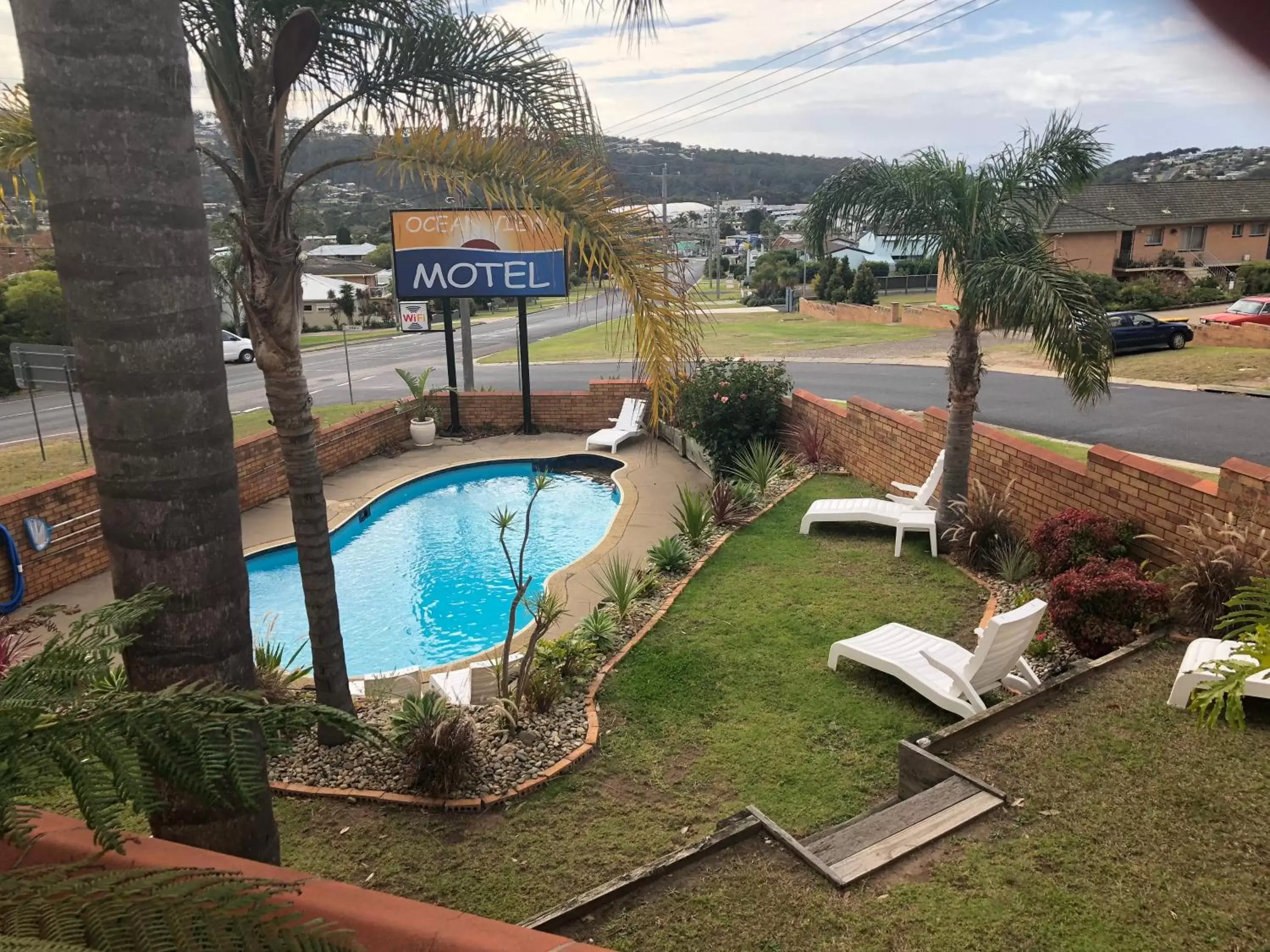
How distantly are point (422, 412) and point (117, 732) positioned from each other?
1635cm

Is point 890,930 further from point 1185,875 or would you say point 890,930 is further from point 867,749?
→ point 867,749

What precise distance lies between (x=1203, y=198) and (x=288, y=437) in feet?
180

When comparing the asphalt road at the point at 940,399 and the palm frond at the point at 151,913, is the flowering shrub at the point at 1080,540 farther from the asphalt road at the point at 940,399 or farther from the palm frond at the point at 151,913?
the palm frond at the point at 151,913

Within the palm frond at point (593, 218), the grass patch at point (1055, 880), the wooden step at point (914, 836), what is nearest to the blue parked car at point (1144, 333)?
the grass patch at point (1055, 880)

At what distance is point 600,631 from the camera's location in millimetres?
7887

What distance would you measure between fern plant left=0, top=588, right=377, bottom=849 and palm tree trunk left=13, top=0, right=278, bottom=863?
16 cm

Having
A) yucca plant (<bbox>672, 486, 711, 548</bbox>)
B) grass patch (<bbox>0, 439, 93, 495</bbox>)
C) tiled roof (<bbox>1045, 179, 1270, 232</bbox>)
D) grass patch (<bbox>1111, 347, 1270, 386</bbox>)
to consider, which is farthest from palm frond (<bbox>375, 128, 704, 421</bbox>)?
tiled roof (<bbox>1045, 179, 1270, 232</bbox>)

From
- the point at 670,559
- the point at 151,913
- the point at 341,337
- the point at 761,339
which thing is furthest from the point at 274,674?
the point at 341,337

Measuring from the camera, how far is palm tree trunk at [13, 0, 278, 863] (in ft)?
8.29

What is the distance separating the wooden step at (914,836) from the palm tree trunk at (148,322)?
277 cm

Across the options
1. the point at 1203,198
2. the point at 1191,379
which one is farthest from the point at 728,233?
the point at 1191,379

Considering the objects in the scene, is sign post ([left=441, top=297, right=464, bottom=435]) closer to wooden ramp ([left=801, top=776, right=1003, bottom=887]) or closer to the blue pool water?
the blue pool water

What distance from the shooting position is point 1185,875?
397cm

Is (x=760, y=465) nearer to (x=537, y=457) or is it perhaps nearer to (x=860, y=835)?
(x=537, y=457)
